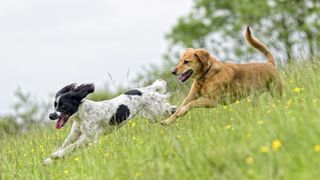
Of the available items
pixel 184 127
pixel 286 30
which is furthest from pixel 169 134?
pixel 286 30

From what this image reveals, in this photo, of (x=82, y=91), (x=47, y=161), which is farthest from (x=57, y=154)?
(x=82, y=91)

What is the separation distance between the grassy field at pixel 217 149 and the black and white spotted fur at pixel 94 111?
0.51 metres

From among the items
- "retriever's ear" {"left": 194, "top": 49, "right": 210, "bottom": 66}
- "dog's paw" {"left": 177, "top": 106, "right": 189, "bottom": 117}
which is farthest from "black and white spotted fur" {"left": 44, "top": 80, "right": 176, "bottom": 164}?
"retriever's ear" {"left": 194, "top": 49, "right": 210, "bottom": 66}

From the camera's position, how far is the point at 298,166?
17.0 ft

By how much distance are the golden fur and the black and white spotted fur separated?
1.15 meters

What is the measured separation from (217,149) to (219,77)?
12.2 ft

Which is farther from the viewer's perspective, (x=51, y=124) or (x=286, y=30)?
(x=286, y=30)

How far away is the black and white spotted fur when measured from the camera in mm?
9547

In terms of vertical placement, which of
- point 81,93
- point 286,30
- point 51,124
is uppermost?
point 81,93

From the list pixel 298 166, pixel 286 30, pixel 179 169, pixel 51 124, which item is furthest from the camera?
pixel 286 30

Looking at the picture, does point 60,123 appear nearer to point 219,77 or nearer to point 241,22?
point 219,77

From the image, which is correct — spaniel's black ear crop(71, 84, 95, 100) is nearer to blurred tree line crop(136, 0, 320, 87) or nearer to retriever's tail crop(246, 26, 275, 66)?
retriever's tail crop(246, 26, 275, 66)

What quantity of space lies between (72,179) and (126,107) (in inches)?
123

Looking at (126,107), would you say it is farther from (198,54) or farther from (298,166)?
(298,166)
